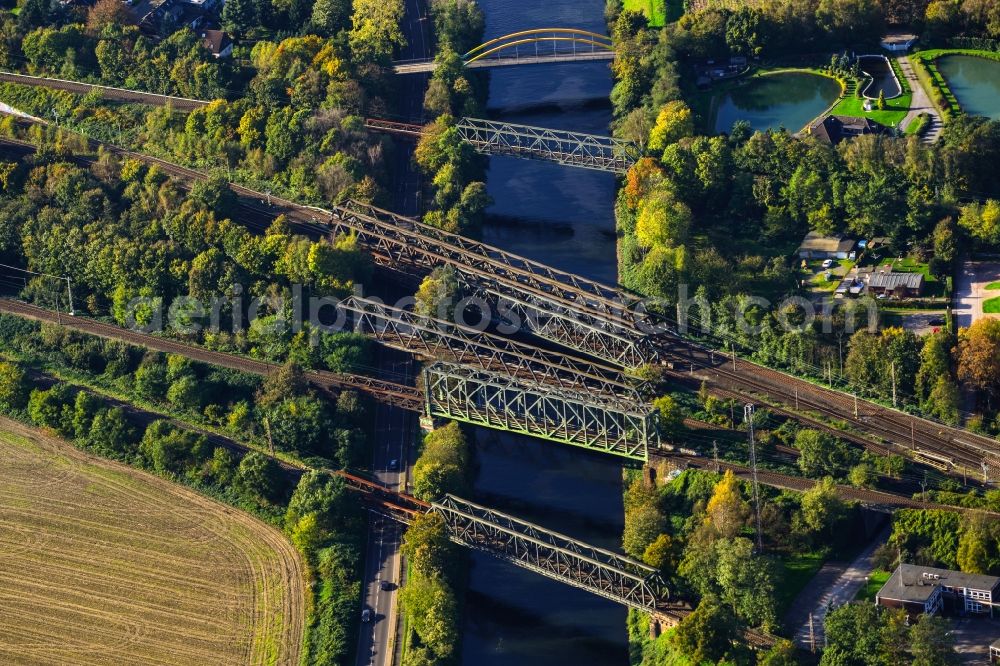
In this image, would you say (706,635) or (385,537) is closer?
(706,635)

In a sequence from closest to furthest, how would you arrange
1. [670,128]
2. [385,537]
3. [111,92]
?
[385,537] < [670,128] < [111,92]

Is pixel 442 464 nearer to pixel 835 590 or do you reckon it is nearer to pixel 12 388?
pixel 835 590

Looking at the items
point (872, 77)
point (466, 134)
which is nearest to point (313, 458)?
point (466, 134)

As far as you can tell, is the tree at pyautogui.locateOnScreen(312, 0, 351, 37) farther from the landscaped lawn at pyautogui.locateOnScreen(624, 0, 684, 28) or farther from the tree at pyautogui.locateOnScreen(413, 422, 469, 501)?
the tree at pyautogui.locateOnScreen(413, 422, 469, 501)

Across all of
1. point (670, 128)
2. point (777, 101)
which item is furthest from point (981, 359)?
point (777, 101)

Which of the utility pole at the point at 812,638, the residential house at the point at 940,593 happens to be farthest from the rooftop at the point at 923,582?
the utility pole at the point at 812,638

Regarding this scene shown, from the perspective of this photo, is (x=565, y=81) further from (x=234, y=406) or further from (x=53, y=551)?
(x=53, y=551)

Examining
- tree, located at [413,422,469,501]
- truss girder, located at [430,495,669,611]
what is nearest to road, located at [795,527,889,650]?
truss girder, located at [430,495,669,611]
